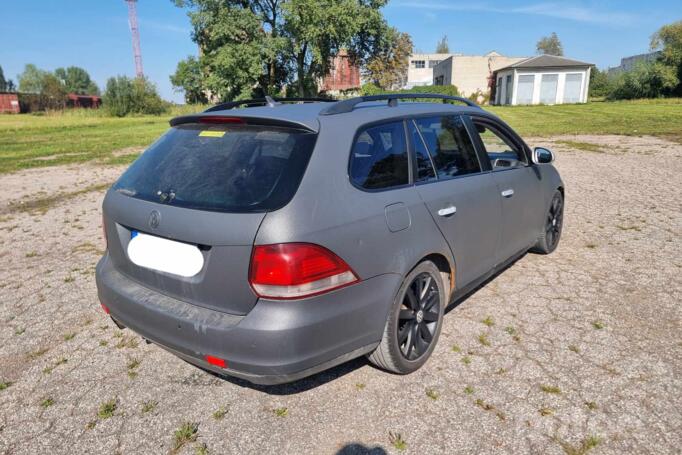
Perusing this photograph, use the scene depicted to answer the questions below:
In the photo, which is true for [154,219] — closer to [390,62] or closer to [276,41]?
[276,41]

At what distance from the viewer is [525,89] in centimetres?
4841

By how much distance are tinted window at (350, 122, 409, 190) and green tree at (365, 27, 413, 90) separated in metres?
42.7

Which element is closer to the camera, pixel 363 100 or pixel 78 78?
pixel 363 100

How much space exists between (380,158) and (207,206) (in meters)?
1.02

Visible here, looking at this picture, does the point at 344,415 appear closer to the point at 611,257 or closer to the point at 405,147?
the point at 405,147

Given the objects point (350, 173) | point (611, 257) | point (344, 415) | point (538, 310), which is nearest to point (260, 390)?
point (344, 415)

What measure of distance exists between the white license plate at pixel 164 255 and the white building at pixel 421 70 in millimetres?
77419

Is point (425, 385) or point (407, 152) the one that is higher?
point (407, 152)

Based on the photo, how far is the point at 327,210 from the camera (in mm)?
2316

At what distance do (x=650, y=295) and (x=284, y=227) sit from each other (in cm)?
350

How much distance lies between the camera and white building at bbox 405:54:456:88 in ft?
284

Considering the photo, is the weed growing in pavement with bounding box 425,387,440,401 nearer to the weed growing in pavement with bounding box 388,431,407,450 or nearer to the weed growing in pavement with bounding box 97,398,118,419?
the weed growing in pavement with bounding box 388,431,407,450

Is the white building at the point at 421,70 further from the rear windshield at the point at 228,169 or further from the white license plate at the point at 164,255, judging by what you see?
the white license plate at the point at 164,255

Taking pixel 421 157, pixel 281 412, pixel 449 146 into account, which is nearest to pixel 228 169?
pixel 421 157
